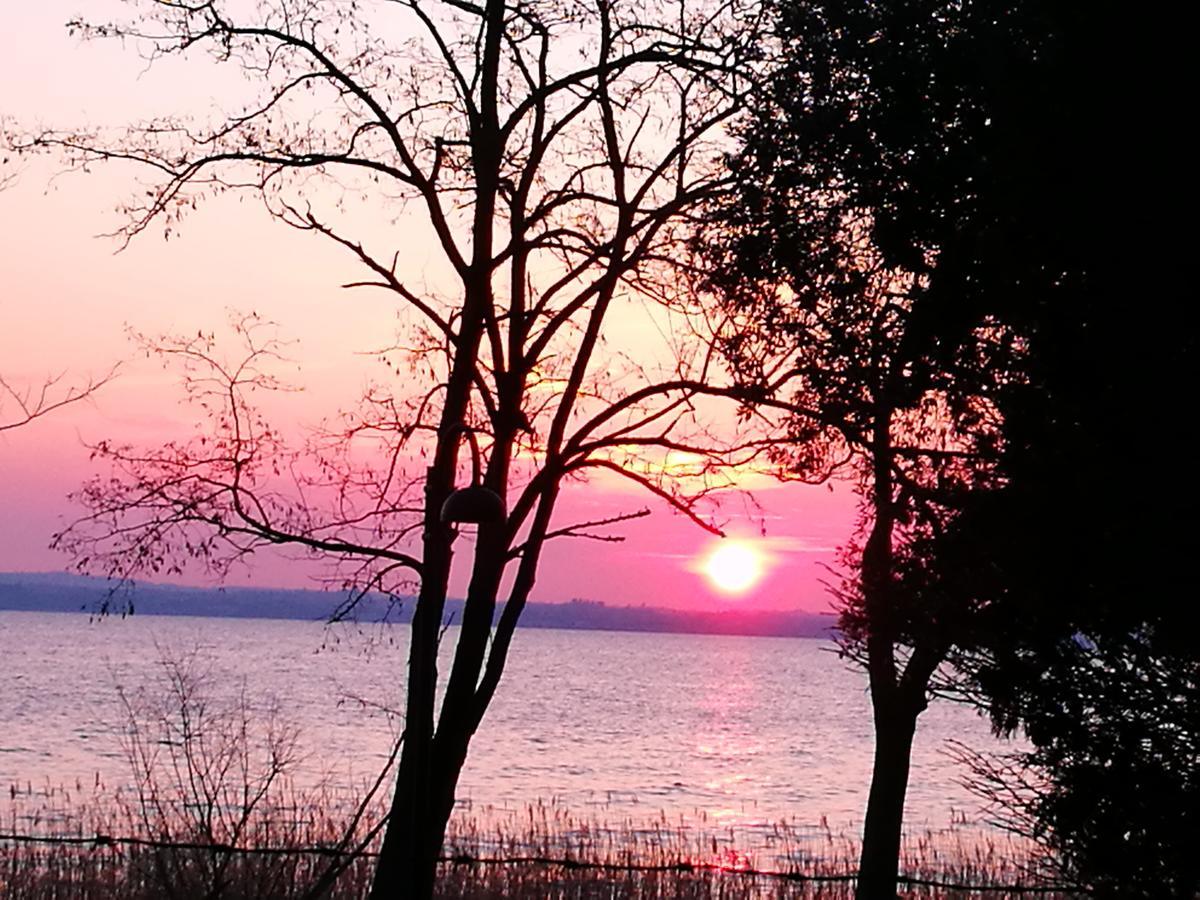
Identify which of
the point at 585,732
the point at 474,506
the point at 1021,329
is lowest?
the point at 585,732

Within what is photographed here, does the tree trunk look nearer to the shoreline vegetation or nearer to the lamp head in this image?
the shoreline vegetation

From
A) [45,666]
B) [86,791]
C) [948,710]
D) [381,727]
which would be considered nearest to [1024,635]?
[86,791]

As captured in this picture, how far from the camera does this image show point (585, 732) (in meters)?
70.2

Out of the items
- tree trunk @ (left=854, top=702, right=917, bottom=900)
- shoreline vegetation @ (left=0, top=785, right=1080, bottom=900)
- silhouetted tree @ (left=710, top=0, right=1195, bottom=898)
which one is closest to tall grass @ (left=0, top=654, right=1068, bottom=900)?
shoreline vegetation @ (left=0, top=785, right=1080, bottom=900)

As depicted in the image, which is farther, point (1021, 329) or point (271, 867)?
point (271, 867)

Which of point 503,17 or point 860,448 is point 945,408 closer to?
point 860,448

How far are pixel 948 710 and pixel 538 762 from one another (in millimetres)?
55031

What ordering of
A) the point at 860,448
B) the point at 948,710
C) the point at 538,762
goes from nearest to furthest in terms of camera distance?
the point at 860,448 < the point at 538,762 < the point at 948,710

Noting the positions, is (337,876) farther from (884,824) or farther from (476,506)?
(884,824)

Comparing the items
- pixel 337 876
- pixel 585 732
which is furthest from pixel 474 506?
pixel 585 732

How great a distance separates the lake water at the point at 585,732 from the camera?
145 feet

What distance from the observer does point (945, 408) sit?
11.4 meters

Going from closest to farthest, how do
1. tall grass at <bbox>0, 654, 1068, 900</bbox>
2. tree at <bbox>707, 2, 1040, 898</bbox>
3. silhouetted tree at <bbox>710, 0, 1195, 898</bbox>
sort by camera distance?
silhouetted tree at <bbox>710, 0, 1195, 898</bbox>
tree at <bbox>707, 2, 1040, 898</bbox>
tall grass at <bbox>0, 654, 1068, 900</bbox>

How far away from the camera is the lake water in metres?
44.2
